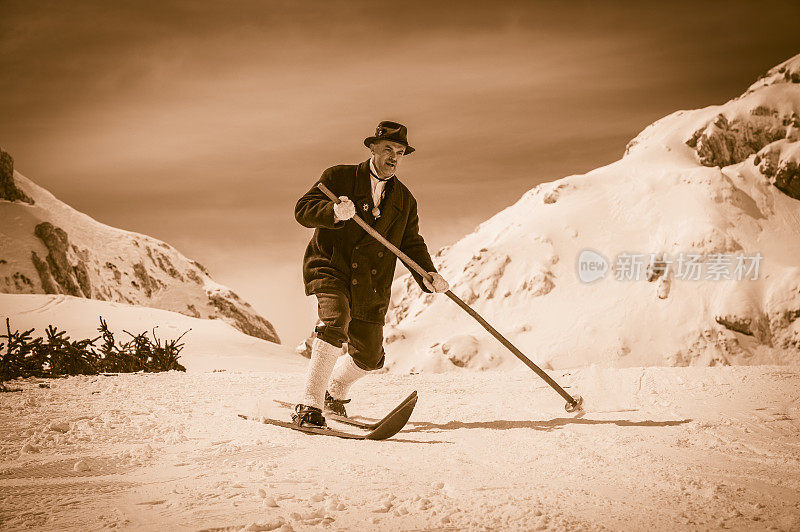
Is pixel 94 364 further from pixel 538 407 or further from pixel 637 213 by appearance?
pixel 637 213

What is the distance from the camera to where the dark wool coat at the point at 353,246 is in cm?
415

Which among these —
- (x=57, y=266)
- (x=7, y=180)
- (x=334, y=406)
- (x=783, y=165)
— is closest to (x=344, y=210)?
(x=334, y=406)

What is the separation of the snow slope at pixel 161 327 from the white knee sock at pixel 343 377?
4304mm

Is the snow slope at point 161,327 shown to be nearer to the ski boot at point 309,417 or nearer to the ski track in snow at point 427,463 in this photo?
the ski track in snow at point 427,463

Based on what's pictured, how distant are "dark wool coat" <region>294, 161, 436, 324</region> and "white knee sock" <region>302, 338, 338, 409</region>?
293 millimetres

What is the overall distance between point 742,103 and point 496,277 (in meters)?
10.9

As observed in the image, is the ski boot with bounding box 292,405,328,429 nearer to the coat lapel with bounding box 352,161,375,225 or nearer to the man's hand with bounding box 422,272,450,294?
the man's hand with bounding box 422,272,450,294

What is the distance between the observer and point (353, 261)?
4180 mm

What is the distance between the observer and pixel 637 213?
18250 millimetres

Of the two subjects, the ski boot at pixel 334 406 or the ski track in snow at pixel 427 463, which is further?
the ski boot at pixel 334 406

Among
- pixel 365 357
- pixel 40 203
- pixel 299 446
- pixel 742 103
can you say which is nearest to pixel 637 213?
pixel 742 103

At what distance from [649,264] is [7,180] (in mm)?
22641

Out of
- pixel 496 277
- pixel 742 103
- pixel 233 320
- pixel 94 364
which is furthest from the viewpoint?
pixel 233 320

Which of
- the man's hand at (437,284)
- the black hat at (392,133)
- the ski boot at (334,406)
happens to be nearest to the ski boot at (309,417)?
the ski boot at (334,406)
